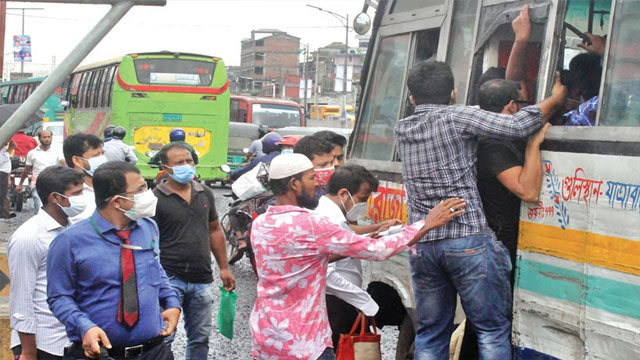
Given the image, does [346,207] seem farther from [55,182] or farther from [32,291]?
[32,291]

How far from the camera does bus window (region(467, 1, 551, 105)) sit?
181 inches

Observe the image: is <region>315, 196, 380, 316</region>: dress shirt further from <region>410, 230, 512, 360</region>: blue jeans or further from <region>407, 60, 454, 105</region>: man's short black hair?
<region>407, 60, 454, 105</region>: man's short black hair

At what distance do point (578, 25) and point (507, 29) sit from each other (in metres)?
0.56

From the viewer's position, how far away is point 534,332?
13.6 feet

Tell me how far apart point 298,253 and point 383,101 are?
2.33m

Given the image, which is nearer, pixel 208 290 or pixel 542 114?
pixel 542 114

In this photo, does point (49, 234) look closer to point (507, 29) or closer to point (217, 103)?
point (507, 29)

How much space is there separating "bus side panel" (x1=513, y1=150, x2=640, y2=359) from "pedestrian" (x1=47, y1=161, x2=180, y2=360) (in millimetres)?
1745

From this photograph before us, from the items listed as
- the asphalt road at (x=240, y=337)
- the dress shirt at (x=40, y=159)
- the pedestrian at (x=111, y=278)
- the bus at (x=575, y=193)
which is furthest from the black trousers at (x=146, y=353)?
the dress shirt at (x=40, y=159)

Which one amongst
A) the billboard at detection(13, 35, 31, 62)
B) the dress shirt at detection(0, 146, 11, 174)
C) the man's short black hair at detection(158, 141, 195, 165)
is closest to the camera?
the man's short black hair at detection(158, 141, 195, 165)

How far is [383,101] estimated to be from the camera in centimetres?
613

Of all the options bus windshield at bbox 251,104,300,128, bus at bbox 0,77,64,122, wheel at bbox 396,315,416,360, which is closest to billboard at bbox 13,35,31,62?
bus at bbox 0,77,64,122

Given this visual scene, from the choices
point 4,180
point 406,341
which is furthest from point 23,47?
point 406,341

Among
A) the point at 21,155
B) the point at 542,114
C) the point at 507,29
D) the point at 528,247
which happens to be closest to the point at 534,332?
the point at 528,247
